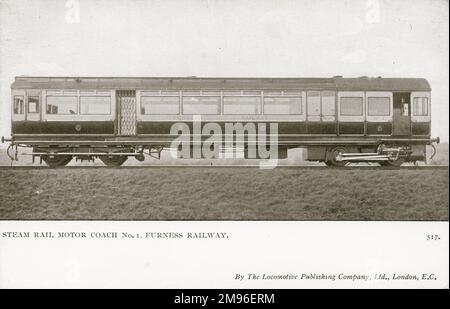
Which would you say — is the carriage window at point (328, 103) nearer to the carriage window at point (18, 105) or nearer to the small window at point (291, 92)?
the small window at point (291, 92)

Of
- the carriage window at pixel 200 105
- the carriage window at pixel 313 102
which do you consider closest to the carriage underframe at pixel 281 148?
the carriage window at pixel 313 102

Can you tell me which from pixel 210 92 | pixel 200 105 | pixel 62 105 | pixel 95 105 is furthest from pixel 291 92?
pixel 62 105

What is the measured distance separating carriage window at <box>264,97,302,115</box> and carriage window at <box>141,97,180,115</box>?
8.17 ft

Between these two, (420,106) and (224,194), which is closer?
(224,194)

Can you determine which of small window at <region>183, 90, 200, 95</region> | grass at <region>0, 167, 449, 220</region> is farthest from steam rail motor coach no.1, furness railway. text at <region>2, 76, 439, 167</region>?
grass at <region>0, 167, 449, 220</region>

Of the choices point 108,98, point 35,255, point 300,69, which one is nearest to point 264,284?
point 35,255

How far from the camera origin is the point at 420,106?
14.0m

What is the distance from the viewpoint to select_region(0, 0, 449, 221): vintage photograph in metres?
11.1

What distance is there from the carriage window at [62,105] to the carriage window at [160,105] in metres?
1.91

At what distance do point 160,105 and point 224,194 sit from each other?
11.9ft

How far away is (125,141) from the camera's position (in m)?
13.8

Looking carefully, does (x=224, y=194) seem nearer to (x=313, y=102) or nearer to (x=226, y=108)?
(x=226, y=108)

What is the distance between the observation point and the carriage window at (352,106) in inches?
550

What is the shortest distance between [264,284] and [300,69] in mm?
5462
